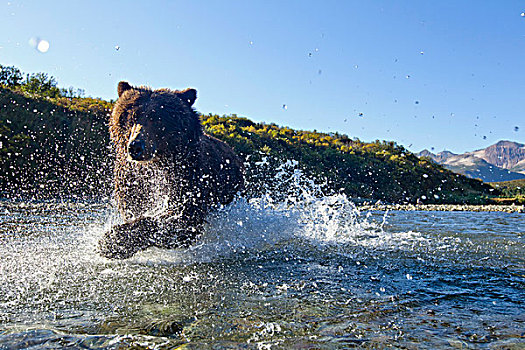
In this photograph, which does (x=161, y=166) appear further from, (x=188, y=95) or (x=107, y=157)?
(x=107, y=157)

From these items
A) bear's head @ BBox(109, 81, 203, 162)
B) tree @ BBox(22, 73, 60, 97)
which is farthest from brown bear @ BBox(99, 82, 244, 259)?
tree @ BBox(22, 73, 60, 97)

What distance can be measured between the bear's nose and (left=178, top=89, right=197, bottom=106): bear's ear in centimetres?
145

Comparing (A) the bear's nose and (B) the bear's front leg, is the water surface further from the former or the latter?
(A) the bear's nose

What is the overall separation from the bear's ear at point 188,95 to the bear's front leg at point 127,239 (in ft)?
6.91

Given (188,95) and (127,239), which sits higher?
(188,95)

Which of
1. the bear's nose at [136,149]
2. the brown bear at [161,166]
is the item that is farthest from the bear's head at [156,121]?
the bear's nose at [136,149]

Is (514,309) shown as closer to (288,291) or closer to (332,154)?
(288,291)

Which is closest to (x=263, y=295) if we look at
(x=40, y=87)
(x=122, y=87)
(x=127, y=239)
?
(x=127, y=239)

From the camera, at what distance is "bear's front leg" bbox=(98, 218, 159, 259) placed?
4305mm

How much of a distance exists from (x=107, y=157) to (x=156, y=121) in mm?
14224

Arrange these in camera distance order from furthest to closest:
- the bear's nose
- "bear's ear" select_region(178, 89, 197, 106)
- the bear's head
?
"bear's ear" select_region(178, 89, 197, 106) → the bear's head → the bear's nose

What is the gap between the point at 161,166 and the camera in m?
5.40

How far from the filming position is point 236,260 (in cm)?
463

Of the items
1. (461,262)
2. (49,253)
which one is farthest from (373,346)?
(49,253)
